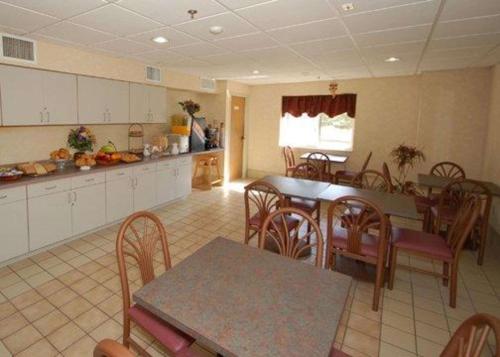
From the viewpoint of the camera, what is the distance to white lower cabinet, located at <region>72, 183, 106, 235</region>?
349 cm

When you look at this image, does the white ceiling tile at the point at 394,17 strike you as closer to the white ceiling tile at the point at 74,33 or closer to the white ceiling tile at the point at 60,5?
the white ceiling tile at the point at 60,5

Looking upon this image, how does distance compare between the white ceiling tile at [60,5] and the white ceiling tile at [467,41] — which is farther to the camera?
the white ceiling tile at [467,41]

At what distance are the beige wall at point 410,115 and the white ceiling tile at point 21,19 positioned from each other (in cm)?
491

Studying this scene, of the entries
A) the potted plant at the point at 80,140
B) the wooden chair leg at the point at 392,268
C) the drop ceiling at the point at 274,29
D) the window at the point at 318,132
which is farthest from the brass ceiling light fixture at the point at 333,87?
the potted plant at the point at 80,140

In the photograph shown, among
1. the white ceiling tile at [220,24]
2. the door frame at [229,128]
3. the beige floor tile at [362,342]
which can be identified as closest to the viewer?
the beige floor tile at [362,342]

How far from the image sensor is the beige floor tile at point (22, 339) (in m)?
1.93

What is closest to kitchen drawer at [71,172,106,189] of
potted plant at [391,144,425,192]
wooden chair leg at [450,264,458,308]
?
wooden chair leg at [450,264,458,308]

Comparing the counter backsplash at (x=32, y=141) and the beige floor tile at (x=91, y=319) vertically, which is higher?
the counter backsplash at (x=32, y=141)

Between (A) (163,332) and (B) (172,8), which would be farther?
(B) (172,8)

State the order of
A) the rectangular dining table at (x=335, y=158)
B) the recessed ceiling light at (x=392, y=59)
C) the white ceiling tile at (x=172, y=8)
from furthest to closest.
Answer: the rectangular dining table at (x=335, y=158), the recessed ceiling light at (x=392, y=59), the white ceiling tile at (x=172, y=8)

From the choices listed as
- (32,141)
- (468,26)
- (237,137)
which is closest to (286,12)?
(468,26)

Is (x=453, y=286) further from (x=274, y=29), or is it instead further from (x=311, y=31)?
(x=274, y=29)

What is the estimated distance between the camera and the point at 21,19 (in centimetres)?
250

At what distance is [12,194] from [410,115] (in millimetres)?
6131
